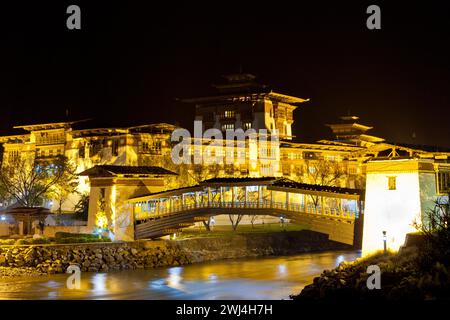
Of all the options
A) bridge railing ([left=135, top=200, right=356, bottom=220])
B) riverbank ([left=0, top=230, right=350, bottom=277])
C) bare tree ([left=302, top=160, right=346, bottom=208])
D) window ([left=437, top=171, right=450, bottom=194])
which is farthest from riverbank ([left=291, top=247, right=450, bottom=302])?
bare tree ([left=302, top=160, right=346, bottom=208])

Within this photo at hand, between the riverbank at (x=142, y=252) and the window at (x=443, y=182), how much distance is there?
1856 cm

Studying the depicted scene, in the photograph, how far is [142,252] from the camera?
138 feet

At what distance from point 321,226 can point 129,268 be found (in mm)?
11677

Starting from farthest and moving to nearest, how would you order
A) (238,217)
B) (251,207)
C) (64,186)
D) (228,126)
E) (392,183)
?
(228,126) < (64,186) < (238,217) < (251,207) < (392,183)

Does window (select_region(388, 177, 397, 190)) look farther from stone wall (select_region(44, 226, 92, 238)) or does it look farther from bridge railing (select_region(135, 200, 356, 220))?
stone wall (select_region(44, 226, 92, 238))

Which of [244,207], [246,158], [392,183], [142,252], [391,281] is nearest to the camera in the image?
[391,281]

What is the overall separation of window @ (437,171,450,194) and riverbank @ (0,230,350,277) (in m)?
18.6

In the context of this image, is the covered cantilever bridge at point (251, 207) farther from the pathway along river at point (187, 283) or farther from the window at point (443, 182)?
the window at point (443, 182)

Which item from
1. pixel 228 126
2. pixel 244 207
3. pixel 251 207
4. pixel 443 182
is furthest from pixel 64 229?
pixel 228 126

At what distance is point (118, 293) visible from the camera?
102 feet

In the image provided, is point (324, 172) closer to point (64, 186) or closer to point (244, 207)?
point (64, 186)

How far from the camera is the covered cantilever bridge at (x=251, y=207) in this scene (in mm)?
35062

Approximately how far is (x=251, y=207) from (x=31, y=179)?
24859 millimetres

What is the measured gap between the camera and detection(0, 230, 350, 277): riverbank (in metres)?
38.3
